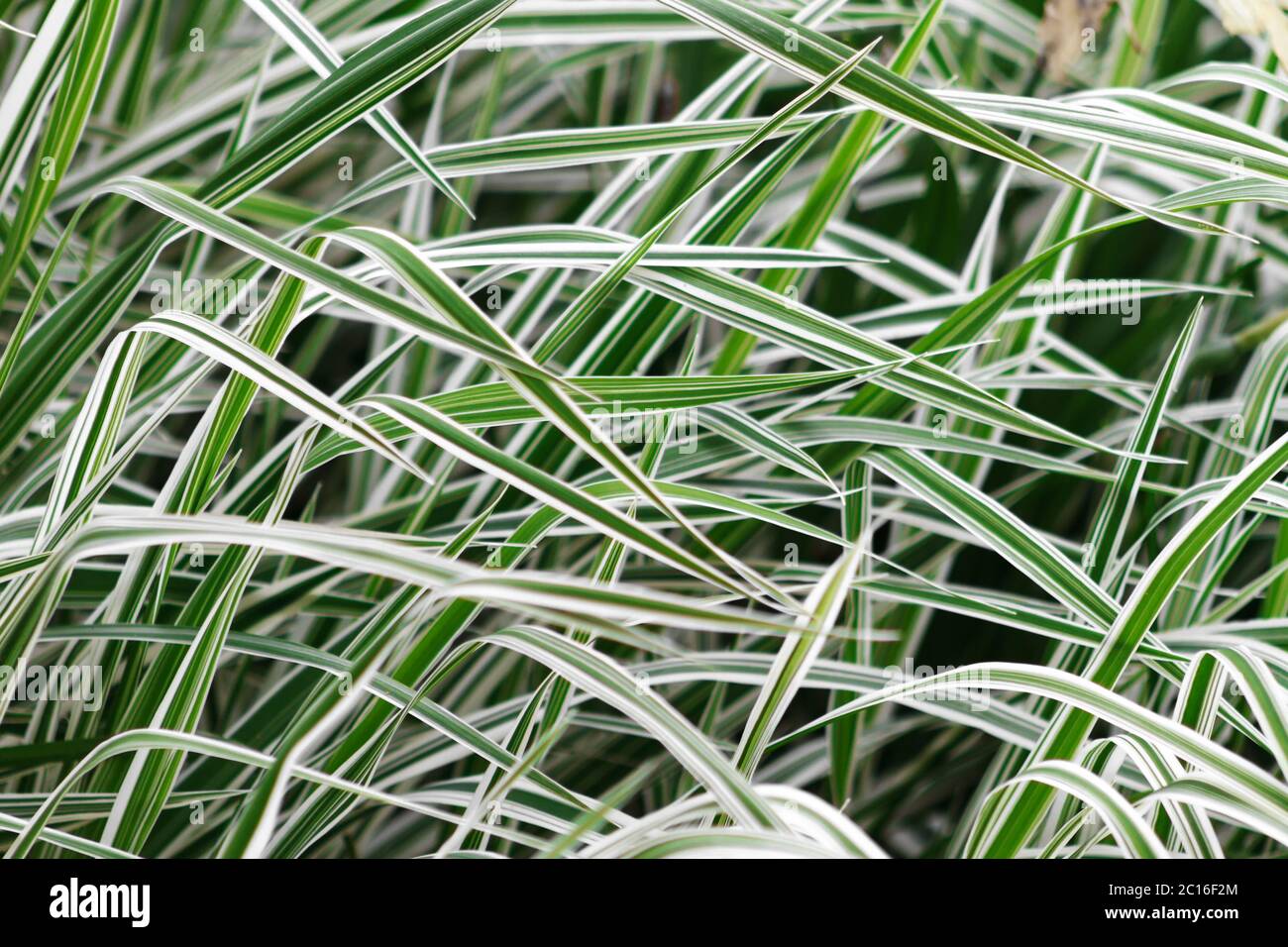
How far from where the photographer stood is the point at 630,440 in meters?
0.45

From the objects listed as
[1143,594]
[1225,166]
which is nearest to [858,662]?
[1143,594]

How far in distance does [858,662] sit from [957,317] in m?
0.18

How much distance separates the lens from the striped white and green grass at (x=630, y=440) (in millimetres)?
289

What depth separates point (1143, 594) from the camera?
33cm

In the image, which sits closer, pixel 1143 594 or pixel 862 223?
pixel 1143 594

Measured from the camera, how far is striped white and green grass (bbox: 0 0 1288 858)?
0.95 feet

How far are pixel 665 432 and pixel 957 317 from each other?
0.14 metres

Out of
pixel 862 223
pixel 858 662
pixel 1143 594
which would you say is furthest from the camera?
pixel 862 223

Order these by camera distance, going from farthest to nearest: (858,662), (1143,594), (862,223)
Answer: (862,223) → (858,662) → (1143,594)
